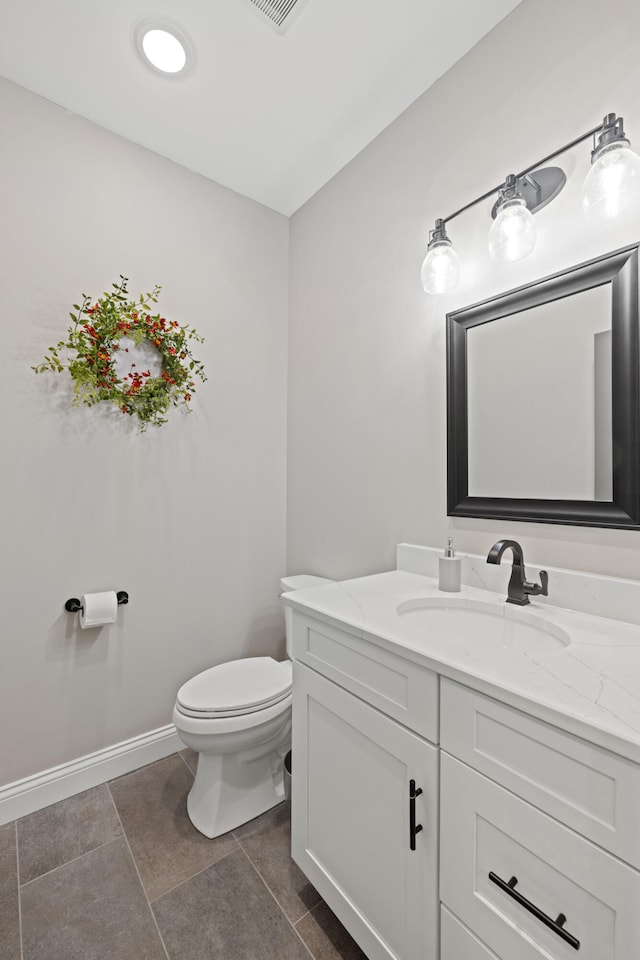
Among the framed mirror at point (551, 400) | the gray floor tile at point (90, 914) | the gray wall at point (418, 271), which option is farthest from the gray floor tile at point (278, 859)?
the framed mirror at point (551, 400)

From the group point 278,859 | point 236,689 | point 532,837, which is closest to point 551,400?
point 532,837

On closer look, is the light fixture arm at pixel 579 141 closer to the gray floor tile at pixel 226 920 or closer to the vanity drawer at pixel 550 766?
the vanity drawer at pixel 550 766

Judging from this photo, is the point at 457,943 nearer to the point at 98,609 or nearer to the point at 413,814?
the point at 413,814

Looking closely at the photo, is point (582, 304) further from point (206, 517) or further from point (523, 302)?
point (206, 517)

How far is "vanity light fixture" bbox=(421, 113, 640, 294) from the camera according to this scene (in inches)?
39.9

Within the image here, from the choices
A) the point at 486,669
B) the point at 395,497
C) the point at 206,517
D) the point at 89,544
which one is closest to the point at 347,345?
the point at 395,497

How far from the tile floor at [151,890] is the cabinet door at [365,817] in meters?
0.15

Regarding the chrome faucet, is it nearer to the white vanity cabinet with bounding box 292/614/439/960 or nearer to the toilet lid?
the white vanity cabinet with bounding box 292/614/439/960

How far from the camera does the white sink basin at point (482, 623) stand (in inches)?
41.7

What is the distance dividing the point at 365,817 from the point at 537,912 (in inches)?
16.7

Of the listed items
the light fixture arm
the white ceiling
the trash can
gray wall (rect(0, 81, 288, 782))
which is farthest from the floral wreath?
the trash can

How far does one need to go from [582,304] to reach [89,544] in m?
1.89

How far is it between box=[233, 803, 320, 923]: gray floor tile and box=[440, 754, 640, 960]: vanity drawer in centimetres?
65

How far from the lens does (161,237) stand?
6.40 ft
